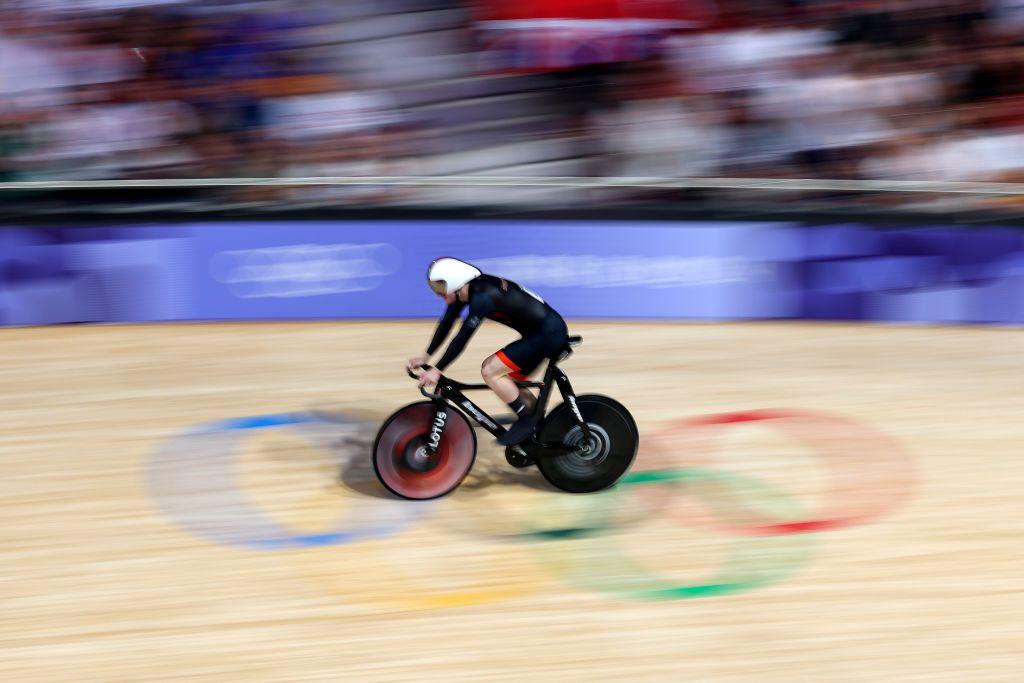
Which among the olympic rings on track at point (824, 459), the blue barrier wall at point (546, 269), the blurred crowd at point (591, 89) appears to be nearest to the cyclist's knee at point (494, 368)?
the olympic rings on track at point (824, 459)

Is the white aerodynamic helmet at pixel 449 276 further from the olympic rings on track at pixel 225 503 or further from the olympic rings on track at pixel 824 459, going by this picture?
the olympic rings on track at pixel 824 459

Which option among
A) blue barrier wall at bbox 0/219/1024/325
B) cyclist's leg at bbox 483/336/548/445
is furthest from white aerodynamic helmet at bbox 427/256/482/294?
blue barrier wall at bbox 0/219/1024/325

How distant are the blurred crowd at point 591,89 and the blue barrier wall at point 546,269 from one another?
69cm

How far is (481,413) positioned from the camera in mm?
5742

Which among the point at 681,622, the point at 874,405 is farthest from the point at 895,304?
the point at 681,622

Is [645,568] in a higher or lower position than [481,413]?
lower

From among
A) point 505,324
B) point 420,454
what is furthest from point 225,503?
point 505,324

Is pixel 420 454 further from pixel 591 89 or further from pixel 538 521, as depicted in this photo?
pixel 591 89

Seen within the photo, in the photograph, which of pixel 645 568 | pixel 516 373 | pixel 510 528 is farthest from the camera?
pixel 516 373

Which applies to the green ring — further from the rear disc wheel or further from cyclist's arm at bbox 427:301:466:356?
cyclist's arm at bbox 427:301:466:356

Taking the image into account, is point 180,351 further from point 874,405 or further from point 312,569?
point 874,405

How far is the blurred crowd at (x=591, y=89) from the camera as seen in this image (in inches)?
345

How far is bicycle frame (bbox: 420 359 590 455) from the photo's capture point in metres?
5.61

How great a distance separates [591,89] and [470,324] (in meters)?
4.14
